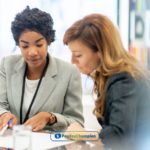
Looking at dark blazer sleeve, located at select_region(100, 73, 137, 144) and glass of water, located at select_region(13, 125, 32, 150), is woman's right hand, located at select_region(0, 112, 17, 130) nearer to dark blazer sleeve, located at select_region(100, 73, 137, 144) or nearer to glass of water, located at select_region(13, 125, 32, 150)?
glass of water, located at select_region(13, 125, 32, 150)

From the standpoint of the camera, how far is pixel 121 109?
47.0 inches

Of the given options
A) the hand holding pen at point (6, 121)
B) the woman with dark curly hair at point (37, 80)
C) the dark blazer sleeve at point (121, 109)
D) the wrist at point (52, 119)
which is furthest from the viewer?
the woman with dark curly hair at point (37, 80)

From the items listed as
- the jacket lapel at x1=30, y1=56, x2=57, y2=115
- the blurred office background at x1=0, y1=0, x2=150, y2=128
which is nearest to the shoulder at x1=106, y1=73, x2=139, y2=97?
the jacket lapel at x1=30, y1=56, x2=57, y2=115

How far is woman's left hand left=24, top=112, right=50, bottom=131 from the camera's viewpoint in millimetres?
1536

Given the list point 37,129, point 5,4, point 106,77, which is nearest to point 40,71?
point 37,129

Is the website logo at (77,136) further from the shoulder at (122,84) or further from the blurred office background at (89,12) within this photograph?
the blurred office background at (89,12)

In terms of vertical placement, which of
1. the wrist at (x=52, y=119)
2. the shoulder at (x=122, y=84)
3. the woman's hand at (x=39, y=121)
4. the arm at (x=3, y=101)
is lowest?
the wrist at (x=52, y=119)

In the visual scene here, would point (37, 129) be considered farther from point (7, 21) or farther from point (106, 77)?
point (7, 21)

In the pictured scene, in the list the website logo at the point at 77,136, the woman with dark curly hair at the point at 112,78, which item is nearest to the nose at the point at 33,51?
the woman with dark curly hair at the point at 112,78

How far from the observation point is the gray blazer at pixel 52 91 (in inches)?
69.7

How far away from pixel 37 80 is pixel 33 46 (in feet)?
0.71

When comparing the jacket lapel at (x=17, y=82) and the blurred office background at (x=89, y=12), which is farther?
the blurred office background at (x=89, y=12)

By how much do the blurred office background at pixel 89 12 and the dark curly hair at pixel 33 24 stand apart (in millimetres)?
790

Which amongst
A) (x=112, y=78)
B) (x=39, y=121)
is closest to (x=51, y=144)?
(x=39, y=121)
